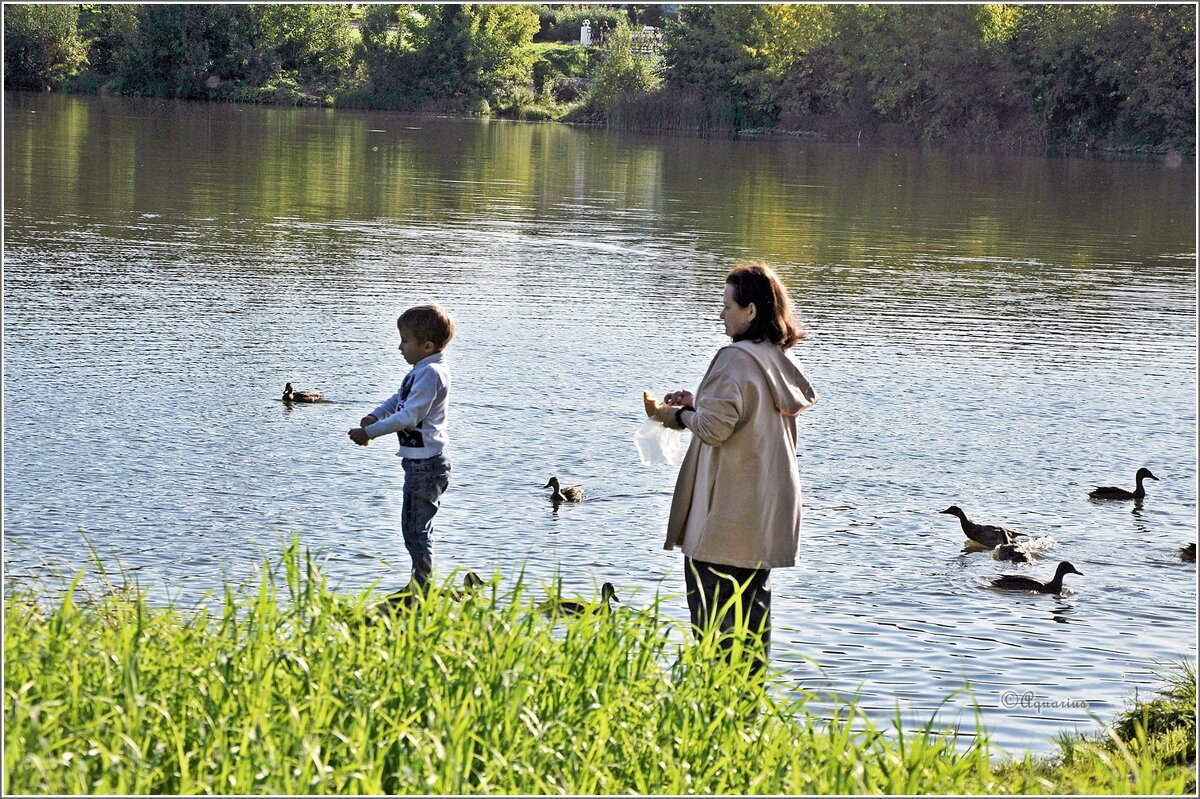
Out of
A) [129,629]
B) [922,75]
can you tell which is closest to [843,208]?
[129,629]

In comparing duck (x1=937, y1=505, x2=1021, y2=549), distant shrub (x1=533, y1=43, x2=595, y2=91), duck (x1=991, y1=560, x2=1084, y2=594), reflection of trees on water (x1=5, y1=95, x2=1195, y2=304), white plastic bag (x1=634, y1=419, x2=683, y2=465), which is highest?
distant shrub (x1=533, y1=43, x2=595, y2=91)

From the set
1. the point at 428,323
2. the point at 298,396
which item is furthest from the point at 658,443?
the point at 298,396

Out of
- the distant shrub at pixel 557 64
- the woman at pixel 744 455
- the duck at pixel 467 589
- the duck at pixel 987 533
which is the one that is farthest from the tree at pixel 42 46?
the woman at pixel 744 455

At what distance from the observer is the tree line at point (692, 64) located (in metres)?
66.1

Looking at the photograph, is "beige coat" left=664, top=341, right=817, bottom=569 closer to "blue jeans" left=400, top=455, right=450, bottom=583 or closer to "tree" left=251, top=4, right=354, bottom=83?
"blue jeans" left=400, top=455, right=450, bottom=583

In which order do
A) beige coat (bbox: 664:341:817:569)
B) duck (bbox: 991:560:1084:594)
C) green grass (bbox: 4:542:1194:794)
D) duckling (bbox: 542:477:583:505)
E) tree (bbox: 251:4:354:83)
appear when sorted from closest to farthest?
1. green grass (bbox: 4:542:1194:794)
2. beige coat (bbox: 664:341:817:569)
3. duck (bbox: 991:560:1084:594)
4. duckling (bbox: 542:477:583:505)
5. tree (bbox: 251:4:354:83)

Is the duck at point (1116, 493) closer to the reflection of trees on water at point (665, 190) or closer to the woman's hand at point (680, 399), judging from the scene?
the woman's hand at point (680, 399)

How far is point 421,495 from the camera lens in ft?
21.5

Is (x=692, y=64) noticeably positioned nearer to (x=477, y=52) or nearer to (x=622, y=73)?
(x=622, y=73)

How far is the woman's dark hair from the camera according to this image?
5.30 meters

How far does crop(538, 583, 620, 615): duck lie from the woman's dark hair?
1.04 m

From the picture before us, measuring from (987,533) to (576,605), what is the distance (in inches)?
126

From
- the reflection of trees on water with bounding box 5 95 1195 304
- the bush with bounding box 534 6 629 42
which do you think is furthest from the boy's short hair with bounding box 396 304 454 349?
the bush with bounding box 534 6 629 42

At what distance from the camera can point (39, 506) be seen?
27.9 ft
